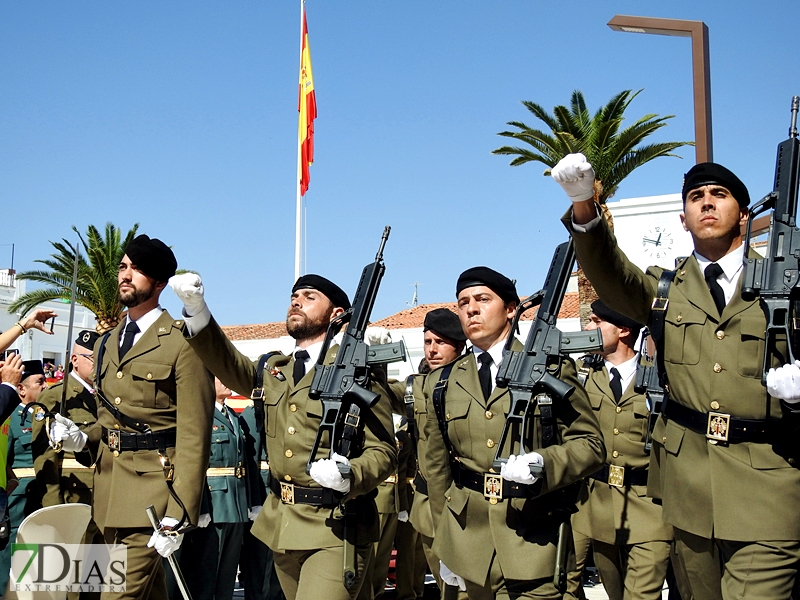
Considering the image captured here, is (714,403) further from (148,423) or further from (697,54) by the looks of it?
(697,54)

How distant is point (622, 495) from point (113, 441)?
352cm

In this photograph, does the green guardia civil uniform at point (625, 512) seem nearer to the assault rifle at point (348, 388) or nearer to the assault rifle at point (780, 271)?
the assault rifle at point (348, 388)

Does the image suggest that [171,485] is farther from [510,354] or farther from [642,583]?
[642,583]

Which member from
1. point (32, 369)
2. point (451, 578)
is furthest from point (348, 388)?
point (32, 369)

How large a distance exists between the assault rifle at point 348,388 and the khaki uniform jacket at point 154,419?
2.58 ft

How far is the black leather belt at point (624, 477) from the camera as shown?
688 cm

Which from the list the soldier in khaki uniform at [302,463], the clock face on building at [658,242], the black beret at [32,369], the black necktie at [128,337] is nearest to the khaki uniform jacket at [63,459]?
the black beret at [32,369]

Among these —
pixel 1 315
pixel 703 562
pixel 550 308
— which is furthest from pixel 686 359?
pixel 1 315

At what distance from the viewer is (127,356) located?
5.86m

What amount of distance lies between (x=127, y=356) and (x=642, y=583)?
12.3 feet

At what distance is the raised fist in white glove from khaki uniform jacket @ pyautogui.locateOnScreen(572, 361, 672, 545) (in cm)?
299

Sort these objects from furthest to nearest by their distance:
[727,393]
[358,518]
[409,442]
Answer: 1. [409,442]
2. [358,518]
3. [727,393]

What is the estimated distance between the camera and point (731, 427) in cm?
398

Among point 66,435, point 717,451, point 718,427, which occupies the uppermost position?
point 718,427
